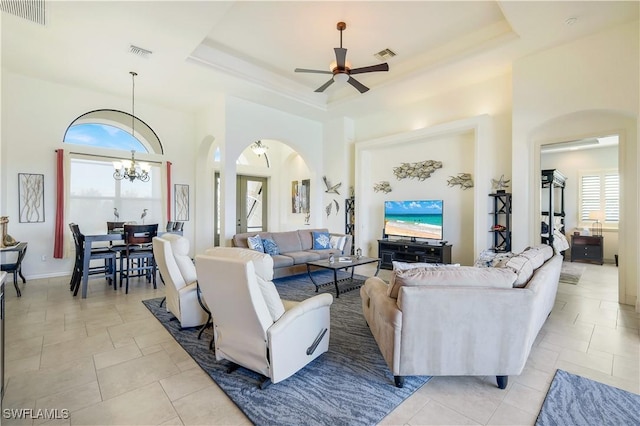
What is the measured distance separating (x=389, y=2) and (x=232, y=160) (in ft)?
12.0

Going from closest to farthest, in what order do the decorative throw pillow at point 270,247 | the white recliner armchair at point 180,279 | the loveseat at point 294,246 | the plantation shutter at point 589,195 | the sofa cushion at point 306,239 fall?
1. the white recliner armchair at point 180,279
2. the loveseat at point 294,246
3. the decorative throw pillow at point 270,247
4. the sofa cushion at point 306,239
5. the plantation shutter at point 589,195

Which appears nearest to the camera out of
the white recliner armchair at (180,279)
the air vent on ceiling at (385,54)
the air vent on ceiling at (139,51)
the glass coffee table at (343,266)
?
the white recliner armchair at (180,279)

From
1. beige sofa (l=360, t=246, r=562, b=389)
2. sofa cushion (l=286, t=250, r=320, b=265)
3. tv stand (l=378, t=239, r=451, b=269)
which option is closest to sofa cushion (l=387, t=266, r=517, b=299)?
beige sofa (l=360, t=246, r=562, b=389)

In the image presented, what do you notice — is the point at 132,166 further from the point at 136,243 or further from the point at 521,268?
the point at 521,268

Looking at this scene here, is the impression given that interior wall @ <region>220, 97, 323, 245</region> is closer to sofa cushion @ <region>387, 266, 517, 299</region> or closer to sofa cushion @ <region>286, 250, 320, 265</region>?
sofa cushion @ <region>286, 250, 320, 265</region>

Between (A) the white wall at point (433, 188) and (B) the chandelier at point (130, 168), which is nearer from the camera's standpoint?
(B) the chandelier at point (130, 168)

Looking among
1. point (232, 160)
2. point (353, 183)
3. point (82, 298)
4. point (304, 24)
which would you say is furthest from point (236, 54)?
point (82, 298)

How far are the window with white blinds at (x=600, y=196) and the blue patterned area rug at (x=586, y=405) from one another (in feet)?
21.4

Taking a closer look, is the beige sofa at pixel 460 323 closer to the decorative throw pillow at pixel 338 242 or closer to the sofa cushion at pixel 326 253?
the sofa cushion at pixel 326 253

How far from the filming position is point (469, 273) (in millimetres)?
2049

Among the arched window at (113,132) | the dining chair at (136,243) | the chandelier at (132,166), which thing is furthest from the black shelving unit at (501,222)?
the arched window at (113,132)

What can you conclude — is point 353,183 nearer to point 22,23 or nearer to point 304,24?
point 304,24

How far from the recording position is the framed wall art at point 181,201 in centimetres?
685

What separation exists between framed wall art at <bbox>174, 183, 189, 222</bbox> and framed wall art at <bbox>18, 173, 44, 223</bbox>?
88.1 inches
